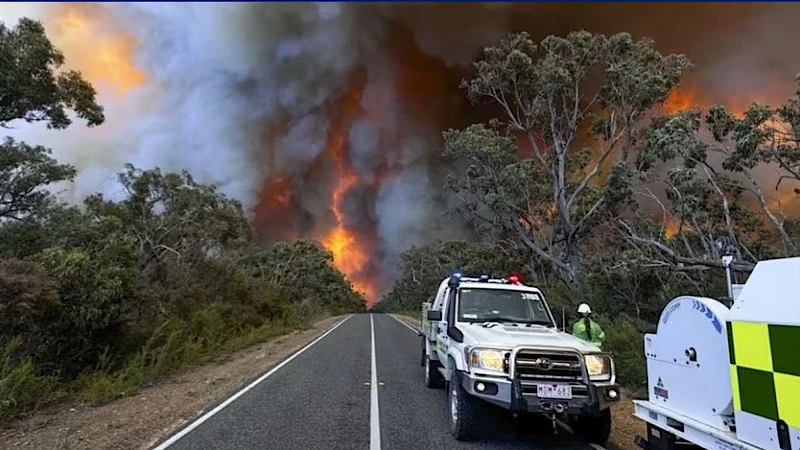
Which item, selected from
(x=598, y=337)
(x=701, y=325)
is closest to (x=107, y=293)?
(x=598, y=337)

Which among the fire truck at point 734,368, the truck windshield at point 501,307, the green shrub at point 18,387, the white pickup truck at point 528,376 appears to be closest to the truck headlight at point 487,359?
the white pickup truck at point 528,376

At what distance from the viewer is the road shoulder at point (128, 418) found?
7637 millimetres

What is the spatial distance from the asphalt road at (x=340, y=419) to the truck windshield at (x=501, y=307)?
4.97 feet

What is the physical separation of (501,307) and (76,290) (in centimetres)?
941

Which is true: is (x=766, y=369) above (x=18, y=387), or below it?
above

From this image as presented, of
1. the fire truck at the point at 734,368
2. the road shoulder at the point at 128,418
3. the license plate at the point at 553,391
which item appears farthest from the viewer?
the road shoulder at the point at 128,418

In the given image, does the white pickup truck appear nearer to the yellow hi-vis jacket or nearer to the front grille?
the front grille

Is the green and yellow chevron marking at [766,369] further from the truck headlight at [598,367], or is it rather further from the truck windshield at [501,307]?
the truck windshield at [501,307]

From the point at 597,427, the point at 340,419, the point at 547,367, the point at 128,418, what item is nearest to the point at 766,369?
the point at 547,367

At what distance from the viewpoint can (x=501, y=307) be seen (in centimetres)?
913

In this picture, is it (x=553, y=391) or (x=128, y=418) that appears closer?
(x=553, y=391)

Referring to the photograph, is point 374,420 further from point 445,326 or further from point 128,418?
point 128,418

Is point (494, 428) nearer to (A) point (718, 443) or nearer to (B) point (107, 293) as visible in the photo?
(A) point (718, 443)

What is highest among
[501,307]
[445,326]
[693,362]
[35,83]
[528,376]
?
[35,83]
